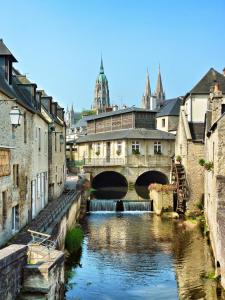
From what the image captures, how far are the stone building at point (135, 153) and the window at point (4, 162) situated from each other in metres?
25.1

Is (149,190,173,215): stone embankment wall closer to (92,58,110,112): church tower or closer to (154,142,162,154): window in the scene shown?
(154,142,162,154): window

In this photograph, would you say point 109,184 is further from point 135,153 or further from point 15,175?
point 15,175

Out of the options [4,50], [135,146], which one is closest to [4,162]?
[4,50]

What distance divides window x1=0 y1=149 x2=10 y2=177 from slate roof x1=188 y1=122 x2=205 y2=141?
59.3 feet

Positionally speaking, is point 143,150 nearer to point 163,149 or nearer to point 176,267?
point 163,149

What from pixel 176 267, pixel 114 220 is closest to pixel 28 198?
pixel 176 267

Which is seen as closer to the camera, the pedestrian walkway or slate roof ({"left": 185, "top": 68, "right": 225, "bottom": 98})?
the pedestrian walkway

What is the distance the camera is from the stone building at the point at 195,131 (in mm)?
29531

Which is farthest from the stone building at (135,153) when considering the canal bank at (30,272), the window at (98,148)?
the canal bank at (30,272)

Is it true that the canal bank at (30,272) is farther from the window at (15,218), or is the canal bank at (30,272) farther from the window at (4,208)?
the window at (15,218)

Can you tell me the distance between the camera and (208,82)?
32.5 meters

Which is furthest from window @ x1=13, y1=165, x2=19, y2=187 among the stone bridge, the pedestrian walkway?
the stone bridge

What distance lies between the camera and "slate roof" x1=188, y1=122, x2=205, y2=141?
30.1m

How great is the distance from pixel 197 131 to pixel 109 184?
1993cm
